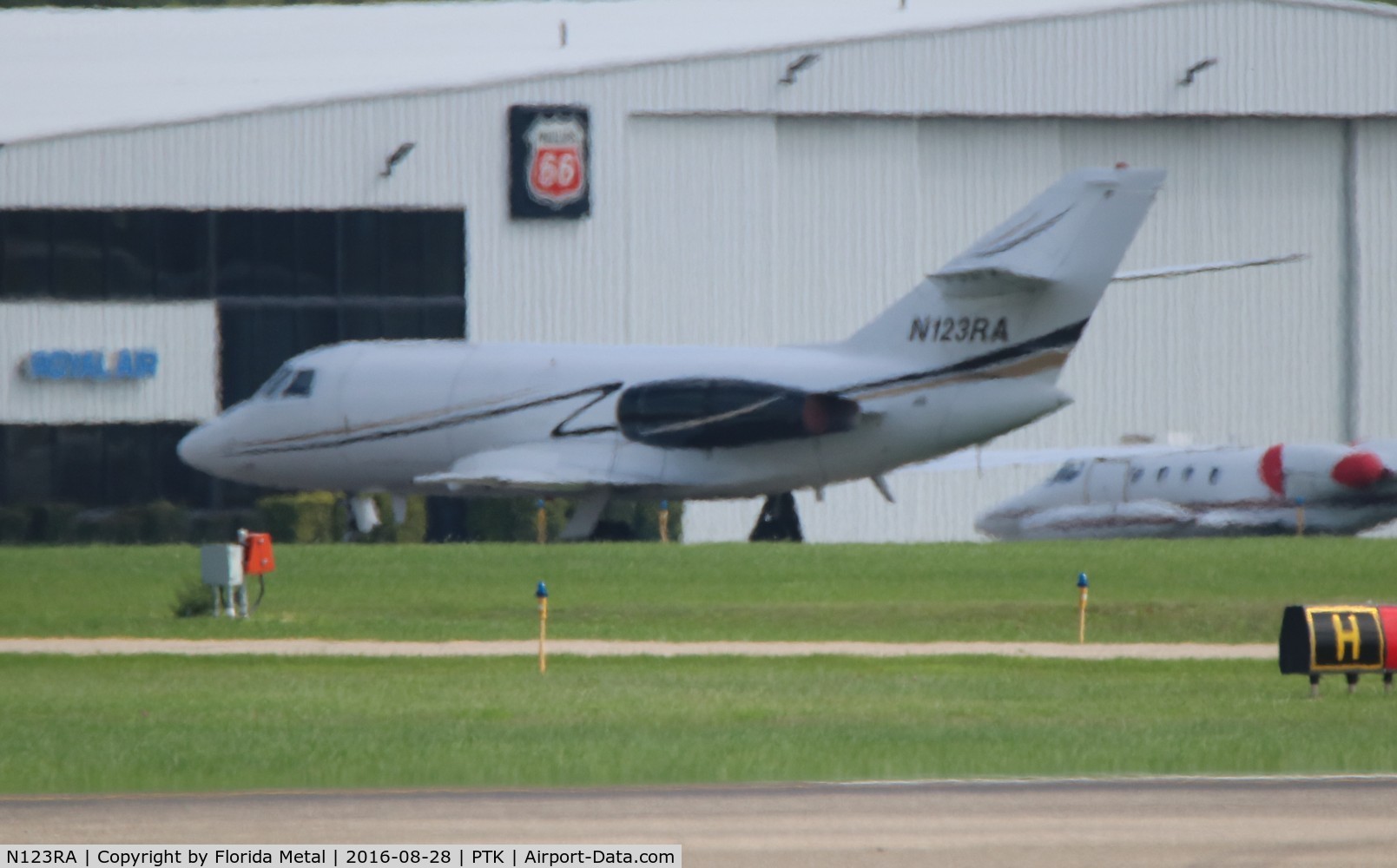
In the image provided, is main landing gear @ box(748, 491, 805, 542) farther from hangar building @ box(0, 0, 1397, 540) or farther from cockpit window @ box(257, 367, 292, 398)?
hangar building @ box(0, 0, 1397, 540)

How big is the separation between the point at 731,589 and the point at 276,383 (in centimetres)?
1245

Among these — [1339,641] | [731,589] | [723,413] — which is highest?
[723,413]

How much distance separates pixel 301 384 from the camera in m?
41.3

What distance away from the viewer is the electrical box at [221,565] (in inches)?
1134

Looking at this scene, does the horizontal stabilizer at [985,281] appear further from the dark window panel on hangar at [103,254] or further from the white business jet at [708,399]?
the dark window panel on hangar at [103,254]

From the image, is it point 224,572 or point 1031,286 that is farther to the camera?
point 1031,286

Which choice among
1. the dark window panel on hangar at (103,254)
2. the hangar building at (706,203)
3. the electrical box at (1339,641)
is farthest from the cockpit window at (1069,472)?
the electrical box at (1339,641)

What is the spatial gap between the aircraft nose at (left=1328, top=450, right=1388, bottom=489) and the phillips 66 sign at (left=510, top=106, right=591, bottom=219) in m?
17.1

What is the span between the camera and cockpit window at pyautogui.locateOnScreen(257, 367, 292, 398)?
41.7m

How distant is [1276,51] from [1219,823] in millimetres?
43931

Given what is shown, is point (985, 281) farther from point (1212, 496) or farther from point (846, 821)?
point (846, 821)

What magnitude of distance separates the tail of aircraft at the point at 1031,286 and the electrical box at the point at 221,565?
13.4 metres

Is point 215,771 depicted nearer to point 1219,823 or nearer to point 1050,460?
point 1219,823

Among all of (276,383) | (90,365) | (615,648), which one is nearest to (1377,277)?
(276,383)
